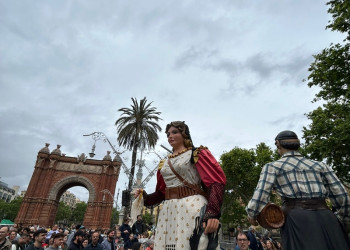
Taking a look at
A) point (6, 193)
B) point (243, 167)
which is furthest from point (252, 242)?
point (6, 193)

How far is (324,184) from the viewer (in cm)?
237

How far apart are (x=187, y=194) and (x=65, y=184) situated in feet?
116

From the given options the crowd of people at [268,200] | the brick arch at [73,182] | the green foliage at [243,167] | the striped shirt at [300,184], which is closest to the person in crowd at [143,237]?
the crowd of people at [268,200]

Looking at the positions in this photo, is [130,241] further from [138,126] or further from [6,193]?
[6,193]

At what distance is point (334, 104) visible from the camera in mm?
12055

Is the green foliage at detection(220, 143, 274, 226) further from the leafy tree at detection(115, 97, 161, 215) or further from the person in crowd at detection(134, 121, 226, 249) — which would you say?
the person in crowd at detection(134, 121, 226, 249)

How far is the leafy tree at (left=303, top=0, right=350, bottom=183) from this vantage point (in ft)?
33.1

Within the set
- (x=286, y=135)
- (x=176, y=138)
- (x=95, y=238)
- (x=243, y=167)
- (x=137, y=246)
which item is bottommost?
(x=137, y=246)

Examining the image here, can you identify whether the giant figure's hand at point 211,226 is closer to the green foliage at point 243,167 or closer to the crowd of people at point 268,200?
the crowd of people at point 268,200

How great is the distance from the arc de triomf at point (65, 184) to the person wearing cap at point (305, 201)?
30828 mm

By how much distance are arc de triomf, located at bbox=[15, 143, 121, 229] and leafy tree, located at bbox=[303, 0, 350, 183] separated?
26.3 meters

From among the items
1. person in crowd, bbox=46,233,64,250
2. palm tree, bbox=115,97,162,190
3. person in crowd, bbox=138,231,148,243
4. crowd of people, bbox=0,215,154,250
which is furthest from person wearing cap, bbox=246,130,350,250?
palm tree, bbox=115,97,162,190

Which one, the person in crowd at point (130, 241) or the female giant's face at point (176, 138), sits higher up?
the female giant's face at point (176, 138)

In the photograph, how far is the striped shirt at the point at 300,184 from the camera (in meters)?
2.22
